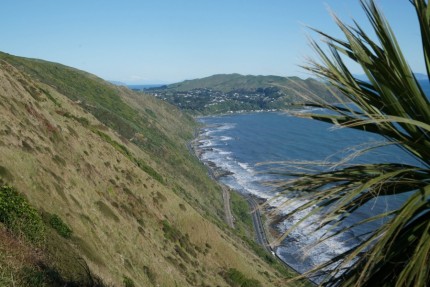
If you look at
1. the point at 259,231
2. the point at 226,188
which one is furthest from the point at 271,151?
the point at 259,231

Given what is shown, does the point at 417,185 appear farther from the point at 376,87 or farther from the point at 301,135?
the point at 301,135

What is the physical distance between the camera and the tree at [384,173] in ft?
11.5

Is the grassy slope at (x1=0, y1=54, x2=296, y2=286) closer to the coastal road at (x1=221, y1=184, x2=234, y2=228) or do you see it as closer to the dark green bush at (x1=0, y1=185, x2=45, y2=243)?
the dark green bush at (x1=0, y1=185, x2=45, y2=243)

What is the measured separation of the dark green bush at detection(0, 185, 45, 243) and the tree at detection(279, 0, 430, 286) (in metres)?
9.06

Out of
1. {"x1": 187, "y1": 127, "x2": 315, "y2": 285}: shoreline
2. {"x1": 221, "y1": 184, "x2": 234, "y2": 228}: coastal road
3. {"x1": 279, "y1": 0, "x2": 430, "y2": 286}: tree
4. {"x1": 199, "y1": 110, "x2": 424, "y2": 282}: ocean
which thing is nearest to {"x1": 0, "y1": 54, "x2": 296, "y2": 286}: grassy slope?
{"x1": 279, "y1": 0, "x2": 430, "y2": 286}: tree

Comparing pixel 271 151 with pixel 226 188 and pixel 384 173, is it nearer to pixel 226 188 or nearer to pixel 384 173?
pixel 226 188

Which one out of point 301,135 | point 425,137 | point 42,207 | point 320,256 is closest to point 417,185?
point 425,137

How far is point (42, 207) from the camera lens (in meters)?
→ 16.8

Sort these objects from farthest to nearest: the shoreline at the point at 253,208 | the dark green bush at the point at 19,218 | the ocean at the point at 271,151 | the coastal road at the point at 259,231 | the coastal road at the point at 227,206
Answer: the coastal road at the point at 227,206 → the ocean at the point at 271,151 → the coastal road at the point at 259,231 → the shoreline at the point at 253,208 → the dark green bush at the point at 19,218

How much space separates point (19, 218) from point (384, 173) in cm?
1076

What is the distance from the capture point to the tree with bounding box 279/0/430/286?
352 cm

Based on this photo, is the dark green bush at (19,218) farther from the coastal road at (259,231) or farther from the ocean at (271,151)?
the coastal road at (259,231)

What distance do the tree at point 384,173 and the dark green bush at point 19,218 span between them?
9059 millimetres

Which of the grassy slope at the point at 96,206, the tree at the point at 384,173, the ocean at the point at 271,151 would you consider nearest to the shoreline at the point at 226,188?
the ocean at the point at 271,151
